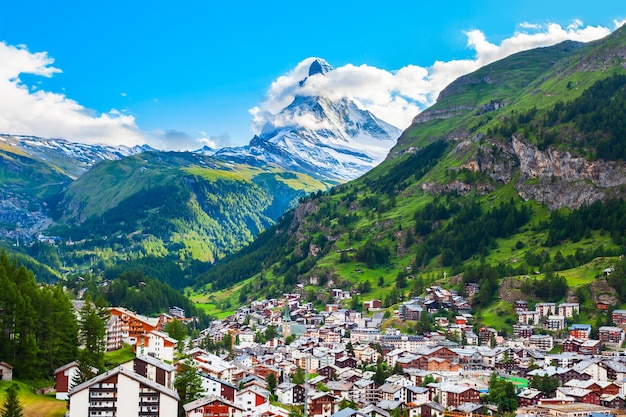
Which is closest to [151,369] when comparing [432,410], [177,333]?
[177,333]

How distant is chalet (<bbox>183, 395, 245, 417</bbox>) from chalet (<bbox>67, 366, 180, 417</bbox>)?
4303mm

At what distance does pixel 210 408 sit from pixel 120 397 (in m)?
12.1

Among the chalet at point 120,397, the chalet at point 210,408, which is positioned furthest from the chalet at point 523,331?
the chalet at point 120,397

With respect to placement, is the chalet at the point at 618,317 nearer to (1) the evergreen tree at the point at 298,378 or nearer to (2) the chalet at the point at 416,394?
(2) the chalet at the point at 416,394

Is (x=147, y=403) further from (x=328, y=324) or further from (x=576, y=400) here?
(x=328, y=324)

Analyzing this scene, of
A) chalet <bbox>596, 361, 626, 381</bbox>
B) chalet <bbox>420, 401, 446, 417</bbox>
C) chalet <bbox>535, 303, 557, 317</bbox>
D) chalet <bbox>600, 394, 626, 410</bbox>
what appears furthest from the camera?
chalet <bbox>535, 303, 557, 317</bbox>

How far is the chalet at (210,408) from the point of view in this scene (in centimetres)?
8681

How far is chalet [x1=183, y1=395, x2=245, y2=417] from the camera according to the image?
8681 centimetres

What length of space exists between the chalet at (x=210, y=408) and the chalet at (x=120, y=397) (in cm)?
430

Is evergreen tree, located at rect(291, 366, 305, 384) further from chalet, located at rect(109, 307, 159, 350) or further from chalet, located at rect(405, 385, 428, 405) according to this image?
chalet, located at rect(109, 307, 159, 350)

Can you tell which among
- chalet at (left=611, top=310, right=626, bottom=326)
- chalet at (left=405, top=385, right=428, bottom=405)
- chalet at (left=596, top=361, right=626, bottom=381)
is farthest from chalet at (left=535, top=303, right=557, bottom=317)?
chalet at (left=405, top=385, right=428, bottom=405)

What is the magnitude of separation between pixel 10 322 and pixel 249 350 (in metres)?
82.7

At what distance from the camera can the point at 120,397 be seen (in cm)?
8056

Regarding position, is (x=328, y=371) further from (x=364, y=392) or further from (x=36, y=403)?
(x=36, y=403)
